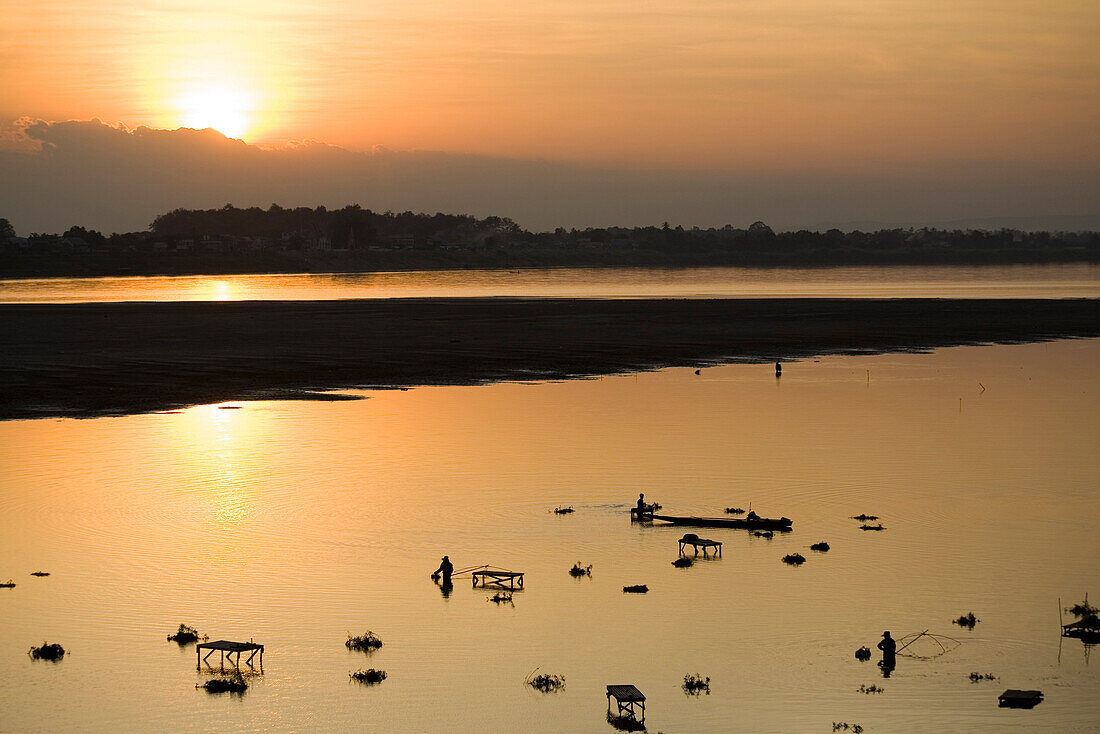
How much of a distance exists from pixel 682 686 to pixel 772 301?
105989mm

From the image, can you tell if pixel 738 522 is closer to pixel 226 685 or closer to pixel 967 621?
pixel 967 621

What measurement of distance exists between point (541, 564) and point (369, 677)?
750 cm

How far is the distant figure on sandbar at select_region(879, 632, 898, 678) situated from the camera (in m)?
20.6

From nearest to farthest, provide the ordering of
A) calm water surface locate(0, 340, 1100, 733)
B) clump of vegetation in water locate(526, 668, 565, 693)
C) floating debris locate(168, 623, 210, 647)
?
calm water surface locate(0, 340, 1100, 733) < clump of vegetation in water locate(526, 668, 565, 693) < floating debris locate(168, 623, 210, 647)

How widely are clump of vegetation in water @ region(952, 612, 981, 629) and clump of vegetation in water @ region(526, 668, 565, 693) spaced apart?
24.5ft

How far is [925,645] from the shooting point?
21.6 metres

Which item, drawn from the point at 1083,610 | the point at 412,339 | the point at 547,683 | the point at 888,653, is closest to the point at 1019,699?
the point at 888,653

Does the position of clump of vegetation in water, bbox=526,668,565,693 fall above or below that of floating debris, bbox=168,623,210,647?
below

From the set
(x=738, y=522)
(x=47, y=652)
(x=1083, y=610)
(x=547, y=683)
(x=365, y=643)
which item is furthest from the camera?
(x=738, y=522)

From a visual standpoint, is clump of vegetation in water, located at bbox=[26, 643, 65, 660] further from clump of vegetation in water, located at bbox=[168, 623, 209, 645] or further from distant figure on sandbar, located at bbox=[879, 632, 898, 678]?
distant figure on sandbar, located at bbox=[879, 632, 898, 678]

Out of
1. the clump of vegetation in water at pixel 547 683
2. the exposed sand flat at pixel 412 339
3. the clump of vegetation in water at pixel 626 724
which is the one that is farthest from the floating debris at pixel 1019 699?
the exposed sand flat at pixel 412 339

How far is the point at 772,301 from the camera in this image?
124 metres

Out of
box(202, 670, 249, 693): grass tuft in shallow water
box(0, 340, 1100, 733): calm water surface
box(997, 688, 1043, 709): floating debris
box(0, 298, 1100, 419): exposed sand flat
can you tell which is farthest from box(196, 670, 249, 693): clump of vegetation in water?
box(0, 298, 1100, 419): exposed sand flat

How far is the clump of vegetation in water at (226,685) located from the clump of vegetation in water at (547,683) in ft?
14.7
